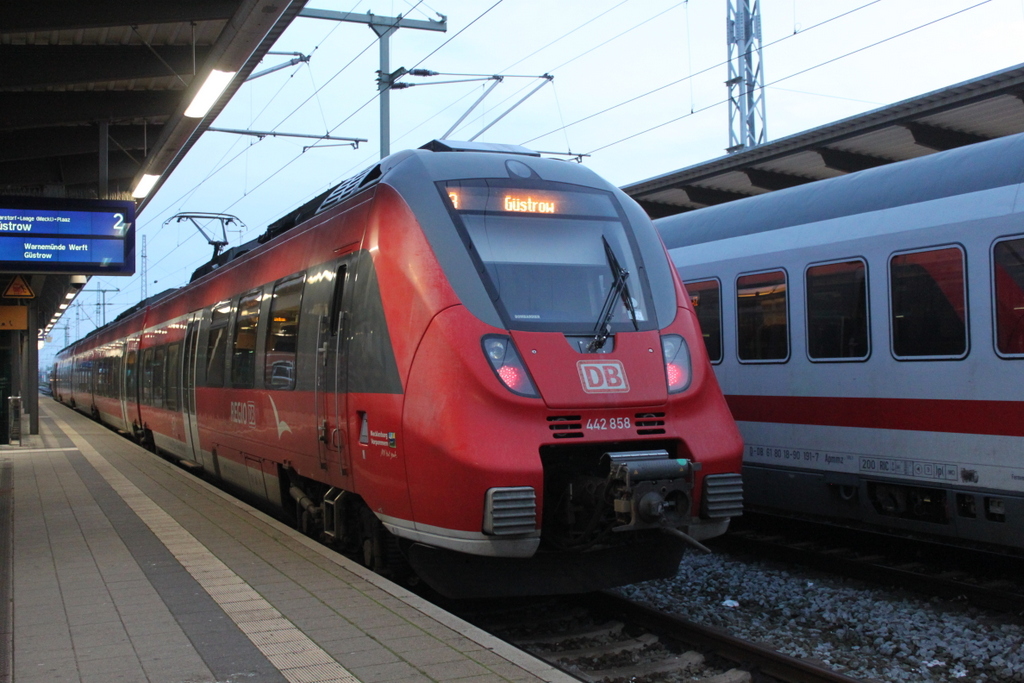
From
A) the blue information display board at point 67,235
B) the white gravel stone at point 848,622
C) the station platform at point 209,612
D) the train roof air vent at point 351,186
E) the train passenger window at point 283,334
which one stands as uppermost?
the blue information display board at point 67,235

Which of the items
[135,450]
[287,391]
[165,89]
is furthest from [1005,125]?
[135,450]

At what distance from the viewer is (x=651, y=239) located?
6.95 m

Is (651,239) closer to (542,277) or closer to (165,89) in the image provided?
(542,277)

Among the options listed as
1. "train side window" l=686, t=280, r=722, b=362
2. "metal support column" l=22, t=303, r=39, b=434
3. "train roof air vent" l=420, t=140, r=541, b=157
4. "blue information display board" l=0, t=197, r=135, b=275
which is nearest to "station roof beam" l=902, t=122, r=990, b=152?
"train side window" l=686, t=280, r=722, b=362

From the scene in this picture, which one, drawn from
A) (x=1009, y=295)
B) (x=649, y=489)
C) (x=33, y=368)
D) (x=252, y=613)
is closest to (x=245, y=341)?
(x=252, y=613)

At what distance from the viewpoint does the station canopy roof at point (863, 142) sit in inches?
415

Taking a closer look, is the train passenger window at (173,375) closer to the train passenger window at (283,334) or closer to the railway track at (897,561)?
the train passenger window at (283,334)

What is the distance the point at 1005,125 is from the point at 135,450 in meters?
16.4

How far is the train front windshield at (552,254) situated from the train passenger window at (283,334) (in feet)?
7.84

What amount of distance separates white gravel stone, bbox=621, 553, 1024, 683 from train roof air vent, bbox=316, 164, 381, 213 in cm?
392

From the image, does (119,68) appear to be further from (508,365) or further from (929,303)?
(929,303)

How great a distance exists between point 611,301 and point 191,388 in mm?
8270

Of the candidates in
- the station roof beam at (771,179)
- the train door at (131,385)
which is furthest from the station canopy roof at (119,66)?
the station roof beam at (771,179)

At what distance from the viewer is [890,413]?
7.71m
